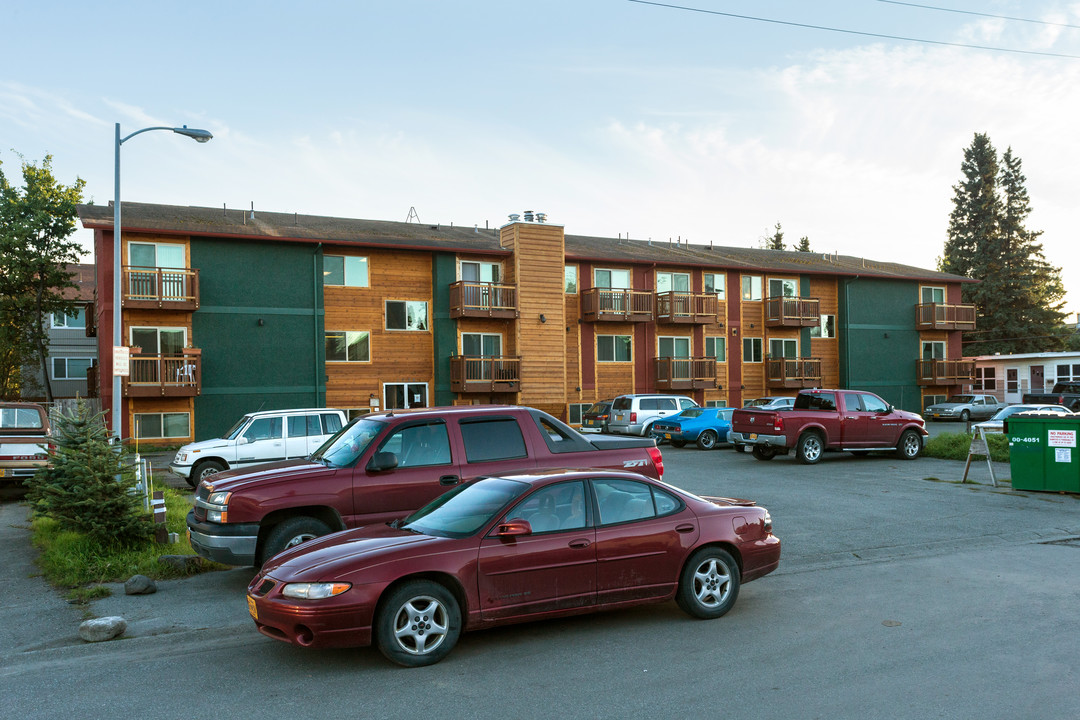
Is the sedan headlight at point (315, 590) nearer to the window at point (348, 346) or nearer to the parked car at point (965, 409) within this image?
the window at point (348, 346)

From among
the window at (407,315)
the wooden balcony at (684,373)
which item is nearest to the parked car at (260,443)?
the window at (407,315)

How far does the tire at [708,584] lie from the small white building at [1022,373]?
166 ft

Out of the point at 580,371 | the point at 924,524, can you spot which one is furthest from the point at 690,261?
the point at 924,524

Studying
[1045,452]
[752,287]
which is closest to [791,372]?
[752,287]

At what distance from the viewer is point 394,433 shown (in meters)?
8.71

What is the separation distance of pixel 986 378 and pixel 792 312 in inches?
911

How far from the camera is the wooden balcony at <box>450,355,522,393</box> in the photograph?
33.7 meters

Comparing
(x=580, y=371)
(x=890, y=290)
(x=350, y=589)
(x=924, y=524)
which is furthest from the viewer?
(x=890, y=290)

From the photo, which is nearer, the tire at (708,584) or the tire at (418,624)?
the tire at (418,624)

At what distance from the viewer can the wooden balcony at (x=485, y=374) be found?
3372 centimetres

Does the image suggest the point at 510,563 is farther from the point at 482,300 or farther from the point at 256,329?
the point at 482,300

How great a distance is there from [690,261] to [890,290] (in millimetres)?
12701

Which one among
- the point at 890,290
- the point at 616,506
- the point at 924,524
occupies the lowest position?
the point at 924,524

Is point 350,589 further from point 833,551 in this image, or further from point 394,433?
point 833,551
